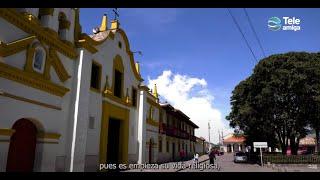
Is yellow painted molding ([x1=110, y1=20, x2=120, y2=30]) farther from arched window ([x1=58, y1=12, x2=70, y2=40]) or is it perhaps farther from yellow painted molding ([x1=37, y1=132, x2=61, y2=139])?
yellow painted molding ([x1=37, y1=132, x2=61, y2=139])

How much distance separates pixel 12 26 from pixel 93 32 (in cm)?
933

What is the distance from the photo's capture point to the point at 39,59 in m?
13.0

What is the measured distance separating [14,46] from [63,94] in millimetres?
3545

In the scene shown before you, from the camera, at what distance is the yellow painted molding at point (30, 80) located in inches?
428

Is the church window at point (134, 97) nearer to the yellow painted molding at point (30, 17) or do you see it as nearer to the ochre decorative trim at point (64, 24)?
the ochre decorative trim at point (64, 24)

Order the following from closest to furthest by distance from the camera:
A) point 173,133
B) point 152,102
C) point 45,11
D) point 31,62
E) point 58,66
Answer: point 31,62 < point 45,11 < point 58,66 < point 152,102 < point 173,133

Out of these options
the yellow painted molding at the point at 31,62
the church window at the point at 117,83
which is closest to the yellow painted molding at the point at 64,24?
the yellow painted molding at the point at 31,62

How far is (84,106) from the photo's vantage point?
15.8 metres

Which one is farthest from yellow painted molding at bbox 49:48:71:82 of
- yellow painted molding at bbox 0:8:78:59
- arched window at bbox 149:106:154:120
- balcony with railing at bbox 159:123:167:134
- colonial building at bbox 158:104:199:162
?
colonial building at bbox 158:104:199:162

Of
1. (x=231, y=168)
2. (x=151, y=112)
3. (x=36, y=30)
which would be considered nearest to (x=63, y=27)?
(x=36, y=30)

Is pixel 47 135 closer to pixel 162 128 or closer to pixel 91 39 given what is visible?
pixel 91 39

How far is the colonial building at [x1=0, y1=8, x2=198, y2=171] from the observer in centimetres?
1147

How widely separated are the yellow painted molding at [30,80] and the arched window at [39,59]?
538mm
